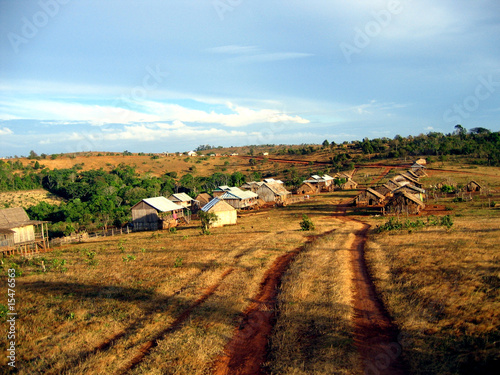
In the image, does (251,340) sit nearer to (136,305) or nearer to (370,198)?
(136,305)

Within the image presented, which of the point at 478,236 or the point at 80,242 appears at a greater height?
the point at 478,236

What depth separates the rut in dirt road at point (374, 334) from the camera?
26.8ft

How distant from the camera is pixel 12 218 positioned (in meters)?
30.8

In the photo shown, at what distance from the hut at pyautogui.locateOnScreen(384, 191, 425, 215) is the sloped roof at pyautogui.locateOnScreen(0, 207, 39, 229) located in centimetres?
3573

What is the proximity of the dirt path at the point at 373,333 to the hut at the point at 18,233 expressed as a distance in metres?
28.8

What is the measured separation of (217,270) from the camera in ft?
54.3

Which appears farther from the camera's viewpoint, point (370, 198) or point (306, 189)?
point (306, 189)

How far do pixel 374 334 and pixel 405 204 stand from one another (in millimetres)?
29138

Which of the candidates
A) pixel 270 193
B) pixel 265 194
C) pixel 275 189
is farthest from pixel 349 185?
pixel 265 194

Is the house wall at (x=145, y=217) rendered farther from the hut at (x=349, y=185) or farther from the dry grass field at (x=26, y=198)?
the hut at (x=349, y=185)

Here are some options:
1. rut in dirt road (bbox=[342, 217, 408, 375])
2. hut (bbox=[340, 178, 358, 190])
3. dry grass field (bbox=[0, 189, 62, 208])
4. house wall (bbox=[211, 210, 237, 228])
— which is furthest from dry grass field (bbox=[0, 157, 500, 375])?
dry grass field (bbox=[0, 189, 62, 208])

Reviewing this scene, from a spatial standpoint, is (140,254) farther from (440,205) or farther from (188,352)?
(440,205)

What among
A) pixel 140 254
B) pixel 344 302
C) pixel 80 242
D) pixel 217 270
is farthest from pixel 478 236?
pixel 80 242

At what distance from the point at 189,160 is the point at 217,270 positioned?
305 feet
